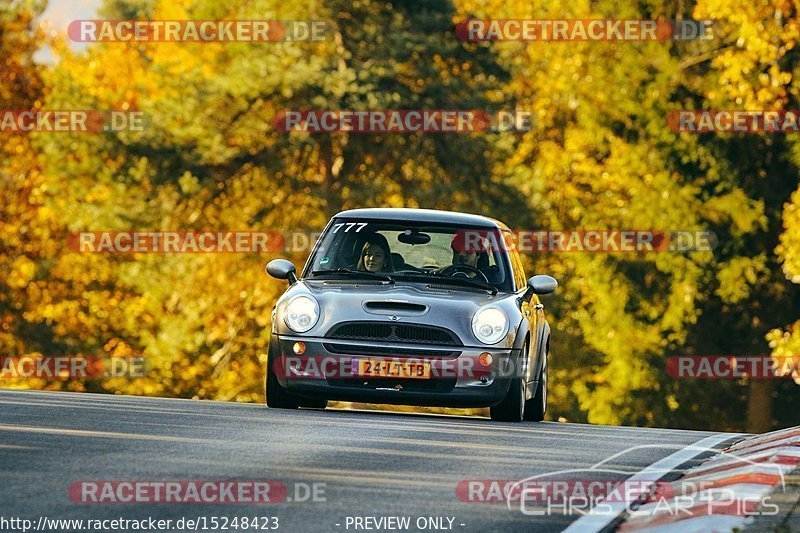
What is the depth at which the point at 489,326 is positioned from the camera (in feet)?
44.7

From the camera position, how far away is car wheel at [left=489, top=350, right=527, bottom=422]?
14016mm

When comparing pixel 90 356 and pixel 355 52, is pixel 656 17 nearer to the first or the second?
pixel 355 52

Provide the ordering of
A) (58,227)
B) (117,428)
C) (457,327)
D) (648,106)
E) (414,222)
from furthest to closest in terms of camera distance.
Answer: (58,227) → (648,106) → (414,222) → (457,327) → (117,428)

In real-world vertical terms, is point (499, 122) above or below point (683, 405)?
above

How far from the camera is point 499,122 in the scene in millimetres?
42375

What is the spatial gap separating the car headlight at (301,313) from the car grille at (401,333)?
228 millimetres

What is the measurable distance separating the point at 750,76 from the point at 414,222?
17.7 meters

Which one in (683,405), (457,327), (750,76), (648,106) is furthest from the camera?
(683,405)

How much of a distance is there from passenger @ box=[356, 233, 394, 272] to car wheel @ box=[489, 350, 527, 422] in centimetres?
153

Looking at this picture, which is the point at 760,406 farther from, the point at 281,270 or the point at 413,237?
the point at 281,270

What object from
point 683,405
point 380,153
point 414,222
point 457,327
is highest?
point 380,153

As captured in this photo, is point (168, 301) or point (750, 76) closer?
point (750, 76)

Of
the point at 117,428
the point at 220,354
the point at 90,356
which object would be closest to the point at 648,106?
the point at 220,354

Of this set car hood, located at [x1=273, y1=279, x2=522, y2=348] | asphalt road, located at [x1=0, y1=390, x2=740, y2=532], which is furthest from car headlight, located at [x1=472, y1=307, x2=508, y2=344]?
asphalt road, located at [x1=0, y1=390, x2=740, y2=532]
